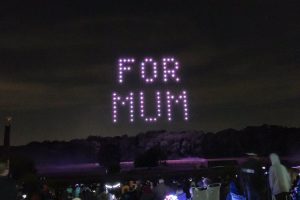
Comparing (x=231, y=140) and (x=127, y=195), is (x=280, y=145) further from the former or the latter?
(x=127, y=195)

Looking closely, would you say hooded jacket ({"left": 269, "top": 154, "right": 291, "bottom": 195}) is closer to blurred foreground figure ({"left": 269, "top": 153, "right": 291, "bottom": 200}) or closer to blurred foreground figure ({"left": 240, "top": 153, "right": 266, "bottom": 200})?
blurred foreground figure ({"left": 269, "top": 153, "right": 291, "bottom": 200})

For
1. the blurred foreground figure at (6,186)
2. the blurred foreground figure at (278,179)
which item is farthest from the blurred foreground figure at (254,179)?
the blurred foreground figure at (6,186)

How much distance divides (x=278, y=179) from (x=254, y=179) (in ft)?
1.40

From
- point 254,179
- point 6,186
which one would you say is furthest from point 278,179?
point 6,186

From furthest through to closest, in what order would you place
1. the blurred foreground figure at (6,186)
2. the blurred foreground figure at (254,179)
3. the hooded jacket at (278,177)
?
the blurred foreground figure at (254,179)
the hooded jacket at (278,177)
the blurred foreground figure at (6,186)

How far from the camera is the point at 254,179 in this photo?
365 inches

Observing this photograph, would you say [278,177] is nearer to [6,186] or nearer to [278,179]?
[278,179]

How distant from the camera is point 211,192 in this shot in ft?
35.2

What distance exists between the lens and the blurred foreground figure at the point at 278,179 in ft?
29.8

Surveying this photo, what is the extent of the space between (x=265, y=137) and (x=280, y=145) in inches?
191

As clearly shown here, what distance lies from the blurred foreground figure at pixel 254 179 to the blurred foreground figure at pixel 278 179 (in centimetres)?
18

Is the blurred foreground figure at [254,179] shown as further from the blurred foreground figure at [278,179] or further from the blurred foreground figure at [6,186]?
A: the blurred foreground figure at [6,186]

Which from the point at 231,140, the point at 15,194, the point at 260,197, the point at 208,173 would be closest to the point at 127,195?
the point at 260,197

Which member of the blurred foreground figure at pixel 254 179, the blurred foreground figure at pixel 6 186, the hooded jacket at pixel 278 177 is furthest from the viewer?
the blurred foreground figure at pixel 254 179
